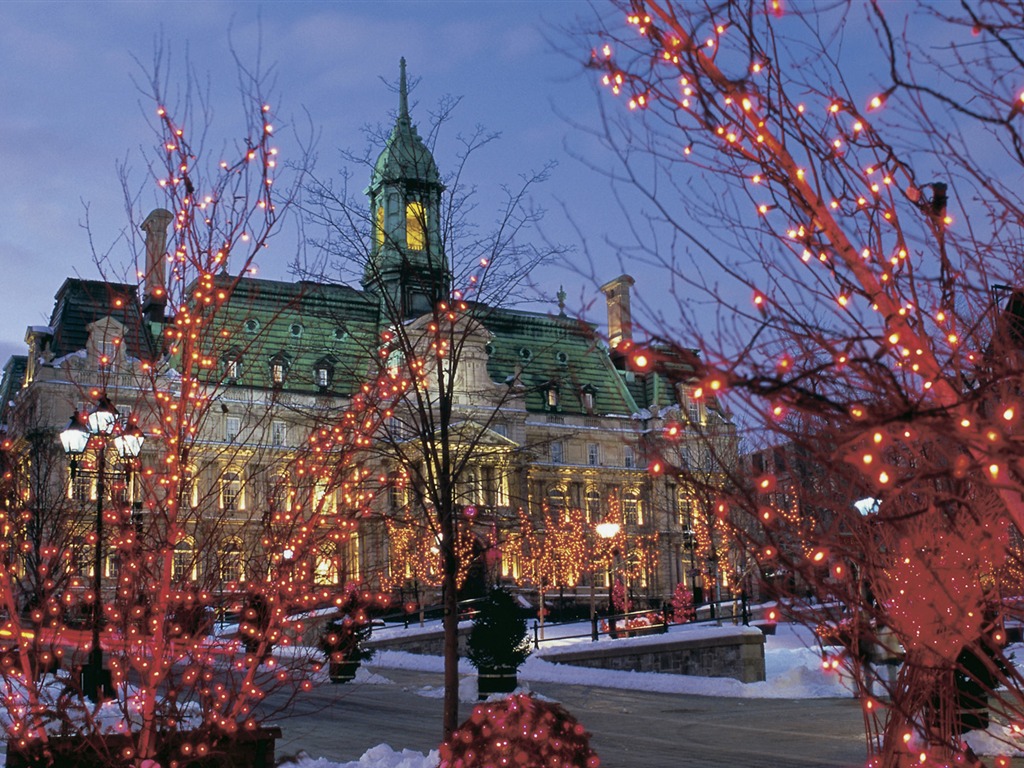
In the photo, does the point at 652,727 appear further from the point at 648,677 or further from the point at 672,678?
the point at 648,677

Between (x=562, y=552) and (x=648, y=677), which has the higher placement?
(x=562, y=552)

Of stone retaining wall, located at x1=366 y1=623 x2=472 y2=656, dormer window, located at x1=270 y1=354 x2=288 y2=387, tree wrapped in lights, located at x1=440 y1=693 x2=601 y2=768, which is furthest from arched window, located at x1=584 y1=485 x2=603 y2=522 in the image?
tree wrapped in lights, located at x1=440 y1=693 x2=601 y2=768

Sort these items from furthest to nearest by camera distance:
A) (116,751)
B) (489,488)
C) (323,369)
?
(323,369) → (489,488) → (116,751)

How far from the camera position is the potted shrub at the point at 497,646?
2345 cm

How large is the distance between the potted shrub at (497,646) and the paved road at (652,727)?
1033 millimetres

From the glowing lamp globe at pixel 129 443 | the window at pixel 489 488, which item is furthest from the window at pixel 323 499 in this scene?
the window at pixel 489 488

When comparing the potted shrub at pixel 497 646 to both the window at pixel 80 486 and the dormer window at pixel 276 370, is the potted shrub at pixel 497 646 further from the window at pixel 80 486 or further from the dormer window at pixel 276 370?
the window at pixel 80 486

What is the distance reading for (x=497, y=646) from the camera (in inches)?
925

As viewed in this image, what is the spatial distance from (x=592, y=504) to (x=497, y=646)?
50832 millimetres

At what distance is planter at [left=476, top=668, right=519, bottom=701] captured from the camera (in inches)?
920

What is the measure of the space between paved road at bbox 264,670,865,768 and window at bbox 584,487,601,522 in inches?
1730

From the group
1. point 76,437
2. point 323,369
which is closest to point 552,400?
point 323,369

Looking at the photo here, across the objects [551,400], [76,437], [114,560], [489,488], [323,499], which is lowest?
[114,560]

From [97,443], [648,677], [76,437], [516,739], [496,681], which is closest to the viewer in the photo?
[516,739]
